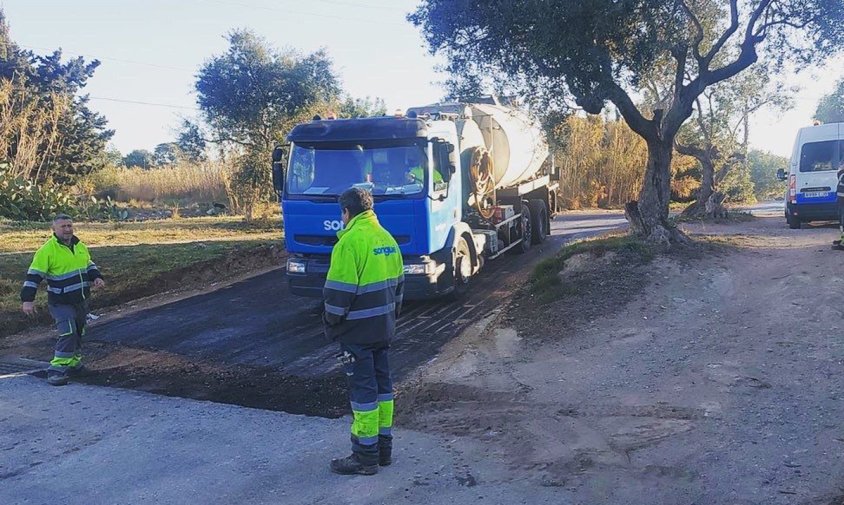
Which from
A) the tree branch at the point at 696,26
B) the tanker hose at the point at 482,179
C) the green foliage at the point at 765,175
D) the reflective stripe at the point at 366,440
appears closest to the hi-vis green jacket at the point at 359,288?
the reflective stripe at the point at 366,440

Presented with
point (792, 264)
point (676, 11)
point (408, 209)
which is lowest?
point (792, 264)

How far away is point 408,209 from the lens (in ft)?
29.9

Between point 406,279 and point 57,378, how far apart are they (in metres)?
4.29

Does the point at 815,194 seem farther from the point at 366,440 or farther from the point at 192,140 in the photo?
the point at 192,140

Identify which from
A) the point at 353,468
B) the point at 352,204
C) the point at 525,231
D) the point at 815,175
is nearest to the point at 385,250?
the point at 352,204

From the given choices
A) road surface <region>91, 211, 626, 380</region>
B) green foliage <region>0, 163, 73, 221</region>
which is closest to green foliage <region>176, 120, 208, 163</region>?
green foliage <region>0, 163, 73, 221</region>

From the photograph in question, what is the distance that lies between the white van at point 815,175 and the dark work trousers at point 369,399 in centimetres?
1424

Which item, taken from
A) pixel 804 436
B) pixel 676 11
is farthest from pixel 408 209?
pixel 804 436

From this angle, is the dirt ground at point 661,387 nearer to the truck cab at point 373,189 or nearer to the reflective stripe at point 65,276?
the truck cab at point 373,189

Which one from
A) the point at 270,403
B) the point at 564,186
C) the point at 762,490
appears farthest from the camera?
the point at 564,186

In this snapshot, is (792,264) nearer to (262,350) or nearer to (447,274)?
(447,274)

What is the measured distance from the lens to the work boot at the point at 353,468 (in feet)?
15.2

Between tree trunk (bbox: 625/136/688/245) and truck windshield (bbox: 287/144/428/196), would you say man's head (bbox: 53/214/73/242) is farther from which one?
tree trunk (bbox: 625/136/688/245)

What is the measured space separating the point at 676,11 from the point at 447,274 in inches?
201
